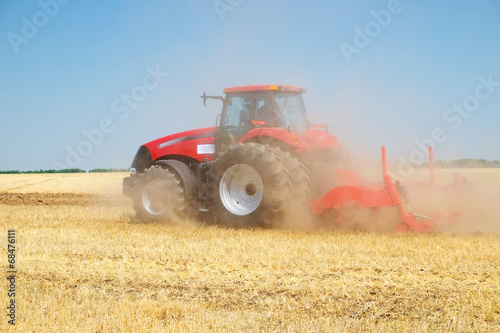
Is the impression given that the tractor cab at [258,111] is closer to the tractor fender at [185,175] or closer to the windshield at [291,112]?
the windshield at [291,112]

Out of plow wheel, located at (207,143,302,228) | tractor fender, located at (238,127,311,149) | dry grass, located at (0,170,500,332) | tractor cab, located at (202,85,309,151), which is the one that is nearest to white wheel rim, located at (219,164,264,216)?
plow wheel, located at (207,143,302,228)

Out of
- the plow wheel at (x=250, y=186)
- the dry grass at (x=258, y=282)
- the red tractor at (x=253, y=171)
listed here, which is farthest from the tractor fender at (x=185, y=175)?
the dry grass at (x=258, y=282)

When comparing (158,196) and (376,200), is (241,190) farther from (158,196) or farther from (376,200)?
(376,200)

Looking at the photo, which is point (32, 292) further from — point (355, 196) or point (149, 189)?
point (149, 189)

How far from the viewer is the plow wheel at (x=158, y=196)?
9.72 metres

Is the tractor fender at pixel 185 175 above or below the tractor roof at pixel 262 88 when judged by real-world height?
below

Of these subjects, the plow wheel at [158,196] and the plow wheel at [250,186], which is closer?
the plow wheel at [250,186]

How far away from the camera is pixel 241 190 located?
9156 mm

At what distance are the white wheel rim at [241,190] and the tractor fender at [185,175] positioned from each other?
85cm

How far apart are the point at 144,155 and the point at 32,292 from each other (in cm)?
573

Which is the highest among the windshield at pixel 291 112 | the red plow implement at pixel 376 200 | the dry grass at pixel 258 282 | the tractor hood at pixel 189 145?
the windshield at pixel 291 112

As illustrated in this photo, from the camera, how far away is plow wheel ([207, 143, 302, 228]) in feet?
27.1

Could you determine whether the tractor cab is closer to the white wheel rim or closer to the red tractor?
the red tractor

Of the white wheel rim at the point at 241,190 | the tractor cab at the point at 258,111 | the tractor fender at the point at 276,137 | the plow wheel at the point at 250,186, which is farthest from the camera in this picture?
the tractor cab at the point at 258,111
